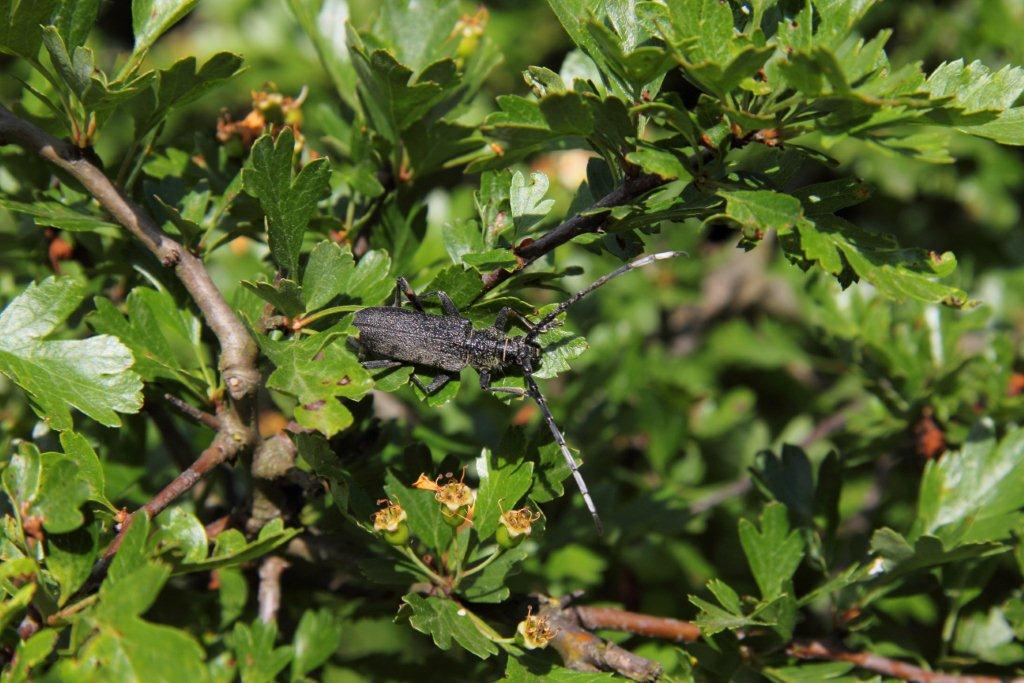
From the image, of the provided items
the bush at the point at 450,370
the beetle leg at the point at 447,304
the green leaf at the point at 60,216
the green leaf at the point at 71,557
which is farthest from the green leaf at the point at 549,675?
the green leaf at the point at 60,216

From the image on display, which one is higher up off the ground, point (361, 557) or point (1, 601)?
point (1, 601)

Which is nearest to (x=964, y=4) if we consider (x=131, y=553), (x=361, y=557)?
(x=361, y=557)

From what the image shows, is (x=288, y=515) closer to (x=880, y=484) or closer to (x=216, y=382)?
(x=216, y=382)

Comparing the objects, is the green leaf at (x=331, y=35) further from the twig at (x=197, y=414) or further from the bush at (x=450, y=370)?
the twig at (x=197, y=414)

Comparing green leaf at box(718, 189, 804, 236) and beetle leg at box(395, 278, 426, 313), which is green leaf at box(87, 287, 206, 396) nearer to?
beetle leg at box(395, 278, 426, 313)

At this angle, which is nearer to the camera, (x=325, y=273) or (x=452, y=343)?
(x=325, y=273)

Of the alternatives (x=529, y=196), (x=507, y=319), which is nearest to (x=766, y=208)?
(x=529, y=196)

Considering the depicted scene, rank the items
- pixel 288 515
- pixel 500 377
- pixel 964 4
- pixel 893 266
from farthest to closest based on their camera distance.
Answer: pixel 964 4 → pixel 288 515 → pixel 500 377 → pixel 893 266

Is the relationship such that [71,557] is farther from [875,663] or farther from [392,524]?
[875,663]
